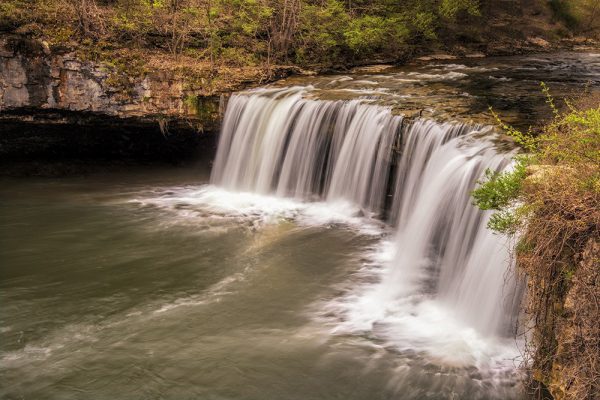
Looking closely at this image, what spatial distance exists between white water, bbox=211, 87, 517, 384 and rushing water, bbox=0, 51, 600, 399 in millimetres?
32

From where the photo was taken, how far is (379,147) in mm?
10289

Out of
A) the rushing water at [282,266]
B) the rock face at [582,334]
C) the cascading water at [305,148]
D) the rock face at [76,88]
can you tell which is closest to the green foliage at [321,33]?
the rushing water at [282,266]

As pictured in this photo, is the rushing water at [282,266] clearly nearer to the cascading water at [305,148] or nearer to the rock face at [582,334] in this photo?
the cascading water at [305,148]

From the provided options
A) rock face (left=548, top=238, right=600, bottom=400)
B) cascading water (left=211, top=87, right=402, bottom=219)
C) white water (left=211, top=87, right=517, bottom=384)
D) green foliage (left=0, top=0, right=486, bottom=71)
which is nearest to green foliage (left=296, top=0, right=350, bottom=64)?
green foliage (left=0, top=0, right=486, bottom=71)

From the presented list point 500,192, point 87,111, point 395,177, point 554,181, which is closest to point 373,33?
point 395,177

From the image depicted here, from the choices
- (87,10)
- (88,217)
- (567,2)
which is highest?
(567,2)

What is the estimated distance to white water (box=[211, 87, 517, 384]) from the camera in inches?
249

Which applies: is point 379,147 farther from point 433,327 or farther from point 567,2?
point 567,2

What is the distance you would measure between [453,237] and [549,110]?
4.27 meters

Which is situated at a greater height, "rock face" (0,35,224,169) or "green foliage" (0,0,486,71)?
"green foliage" (0,0,486,71)

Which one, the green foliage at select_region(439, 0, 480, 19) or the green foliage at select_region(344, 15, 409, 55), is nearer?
the green foliage at select_region(344, 15, 409, 55)

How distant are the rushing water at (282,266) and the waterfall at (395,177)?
34mm

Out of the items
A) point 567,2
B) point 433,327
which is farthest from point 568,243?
point 567,2

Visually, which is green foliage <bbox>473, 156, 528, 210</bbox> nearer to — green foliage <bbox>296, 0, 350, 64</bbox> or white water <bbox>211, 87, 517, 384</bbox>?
white water <bbox>211, 87, 517, 384</bbox>
